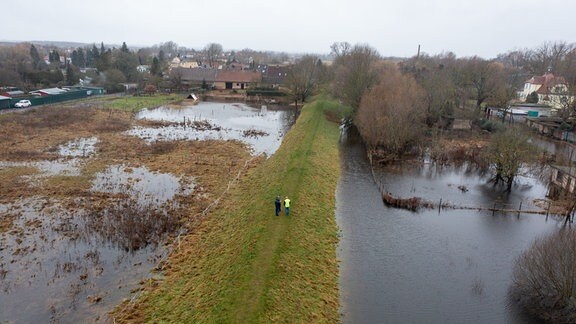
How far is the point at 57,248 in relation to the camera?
60.7 feet

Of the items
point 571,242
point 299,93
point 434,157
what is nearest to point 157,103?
point 299,93

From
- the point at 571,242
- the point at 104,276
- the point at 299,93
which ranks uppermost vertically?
the point at 299,93

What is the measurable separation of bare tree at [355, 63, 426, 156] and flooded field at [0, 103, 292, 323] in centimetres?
1012

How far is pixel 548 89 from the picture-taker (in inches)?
2438

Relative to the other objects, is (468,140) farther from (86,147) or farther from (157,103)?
(157,103)

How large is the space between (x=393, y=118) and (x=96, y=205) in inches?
1000

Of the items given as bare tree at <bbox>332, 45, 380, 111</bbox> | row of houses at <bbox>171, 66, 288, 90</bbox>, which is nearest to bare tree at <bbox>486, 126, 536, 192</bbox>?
bare tree at <bbox>332, 45, 380, 111</bbox>

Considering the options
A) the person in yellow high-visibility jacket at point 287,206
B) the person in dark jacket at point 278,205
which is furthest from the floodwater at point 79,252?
the person in yellow high-visibility jacket at point 287,206

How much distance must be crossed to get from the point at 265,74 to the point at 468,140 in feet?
208

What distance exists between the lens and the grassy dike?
45.7 feet

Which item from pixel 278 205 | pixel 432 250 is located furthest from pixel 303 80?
pixel 432 250

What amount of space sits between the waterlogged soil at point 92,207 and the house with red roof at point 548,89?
39554 mm

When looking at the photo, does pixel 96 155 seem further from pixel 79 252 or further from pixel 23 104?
pixel 23 104

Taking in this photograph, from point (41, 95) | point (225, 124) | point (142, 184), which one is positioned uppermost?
point (41, 95)
